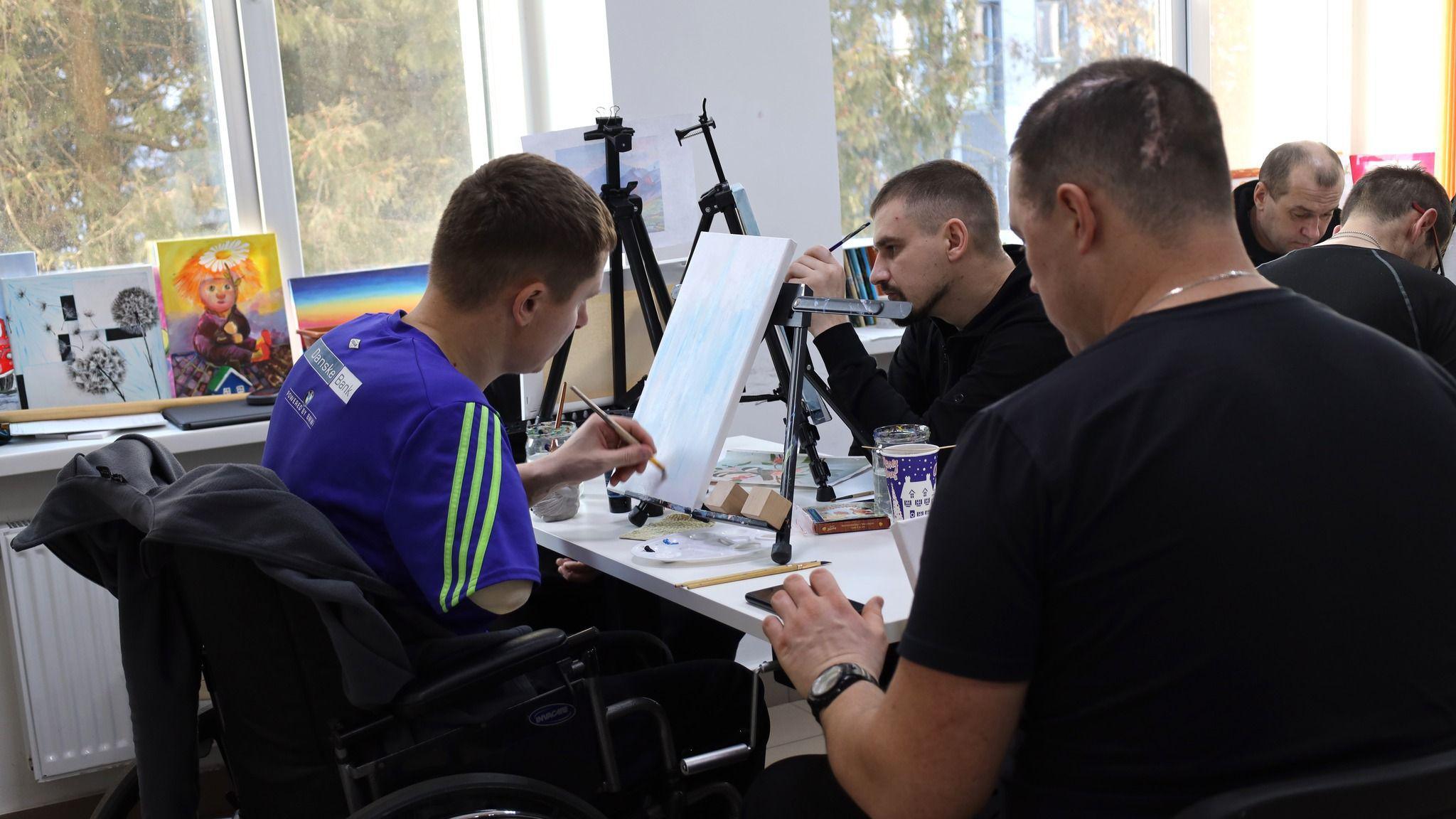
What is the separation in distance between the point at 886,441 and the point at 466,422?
78cm

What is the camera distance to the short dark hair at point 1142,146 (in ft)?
3.27

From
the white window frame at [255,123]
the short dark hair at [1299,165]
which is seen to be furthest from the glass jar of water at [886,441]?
the short dark hair at [1299,165]

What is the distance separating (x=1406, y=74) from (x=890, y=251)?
12.1ft

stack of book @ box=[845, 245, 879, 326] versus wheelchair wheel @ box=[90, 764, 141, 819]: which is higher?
stack of book @ box=[845, 245, 879, 326]

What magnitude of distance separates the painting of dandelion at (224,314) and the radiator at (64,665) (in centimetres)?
55

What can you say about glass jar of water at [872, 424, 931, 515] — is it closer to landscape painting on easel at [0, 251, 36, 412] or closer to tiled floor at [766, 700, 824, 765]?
tiled floor at [766, 700, 824, 765]

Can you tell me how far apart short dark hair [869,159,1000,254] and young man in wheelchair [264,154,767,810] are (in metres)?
0.90

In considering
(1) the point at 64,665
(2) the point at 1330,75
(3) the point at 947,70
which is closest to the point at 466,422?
(1) the point at 64,665

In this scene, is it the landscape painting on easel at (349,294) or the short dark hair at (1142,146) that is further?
the landscape painting on easel at (349,294)

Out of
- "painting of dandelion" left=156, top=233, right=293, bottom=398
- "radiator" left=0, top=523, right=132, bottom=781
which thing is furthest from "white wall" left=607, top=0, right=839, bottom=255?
"radiator" left=0, top=523, right=132, bottom=781

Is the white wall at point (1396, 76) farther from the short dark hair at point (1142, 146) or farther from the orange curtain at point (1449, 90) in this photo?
the short dark hair at point (1142, 146)

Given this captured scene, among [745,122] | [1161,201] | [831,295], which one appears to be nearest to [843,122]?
[745,122]

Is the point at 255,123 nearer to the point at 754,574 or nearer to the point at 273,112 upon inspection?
the point at 273,112

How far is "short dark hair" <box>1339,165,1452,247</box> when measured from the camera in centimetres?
278
